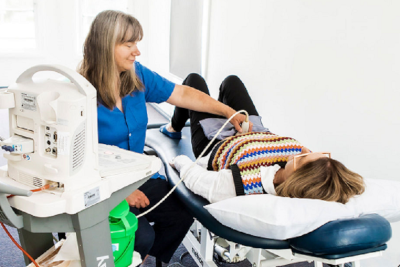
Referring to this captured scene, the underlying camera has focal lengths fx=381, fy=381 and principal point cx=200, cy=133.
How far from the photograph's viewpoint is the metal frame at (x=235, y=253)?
129 cm

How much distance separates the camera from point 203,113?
2141 mm

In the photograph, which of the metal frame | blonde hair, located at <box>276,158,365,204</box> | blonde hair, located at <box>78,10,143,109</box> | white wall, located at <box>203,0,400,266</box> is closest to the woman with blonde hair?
blonde hair, located at <box>78,10,143,109</box>

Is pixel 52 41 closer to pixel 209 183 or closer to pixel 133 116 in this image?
pixel 133 116

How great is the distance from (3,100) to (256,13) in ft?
6.38

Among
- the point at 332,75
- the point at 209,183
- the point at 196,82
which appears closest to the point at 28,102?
the point at 209,183

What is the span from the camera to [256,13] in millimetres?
2607

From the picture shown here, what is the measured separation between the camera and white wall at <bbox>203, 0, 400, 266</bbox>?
5.55ft

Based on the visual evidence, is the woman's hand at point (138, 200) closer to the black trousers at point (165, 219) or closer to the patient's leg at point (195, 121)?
the black trousers at point (165, 219)

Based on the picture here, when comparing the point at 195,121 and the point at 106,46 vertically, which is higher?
the point at 106,46

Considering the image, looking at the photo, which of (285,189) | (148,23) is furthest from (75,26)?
(285,189)

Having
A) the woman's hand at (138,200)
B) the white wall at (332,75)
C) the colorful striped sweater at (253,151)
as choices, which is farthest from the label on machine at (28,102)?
the white wall at (332,75)

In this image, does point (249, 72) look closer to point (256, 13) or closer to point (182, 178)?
point (256, 13)

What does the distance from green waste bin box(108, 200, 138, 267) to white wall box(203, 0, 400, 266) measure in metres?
1.17

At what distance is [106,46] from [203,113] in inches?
31.5
